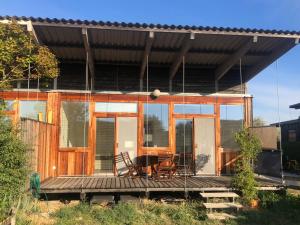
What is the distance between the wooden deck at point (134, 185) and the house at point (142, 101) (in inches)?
44.6

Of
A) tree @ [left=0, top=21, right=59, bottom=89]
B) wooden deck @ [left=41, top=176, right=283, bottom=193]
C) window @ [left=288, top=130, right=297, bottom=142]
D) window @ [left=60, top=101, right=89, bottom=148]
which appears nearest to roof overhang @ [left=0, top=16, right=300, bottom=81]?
tree @ [left=0, top=21, right=59, bottom=89]

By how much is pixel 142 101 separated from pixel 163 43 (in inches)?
83.1

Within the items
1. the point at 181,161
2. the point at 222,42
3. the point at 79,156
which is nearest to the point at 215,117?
the point at 181,161

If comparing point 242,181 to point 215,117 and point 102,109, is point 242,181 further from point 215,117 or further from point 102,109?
point 102,109

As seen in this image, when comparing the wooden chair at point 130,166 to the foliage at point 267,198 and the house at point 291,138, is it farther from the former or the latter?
the house at point 291,138

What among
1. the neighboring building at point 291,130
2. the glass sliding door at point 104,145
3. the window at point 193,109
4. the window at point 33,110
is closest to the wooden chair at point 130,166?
the glass sliding door at point 104,145

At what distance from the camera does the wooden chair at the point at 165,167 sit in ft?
32.0

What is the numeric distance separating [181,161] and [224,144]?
148 cm

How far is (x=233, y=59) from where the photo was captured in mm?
10117

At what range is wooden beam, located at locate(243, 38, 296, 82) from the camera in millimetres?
9262

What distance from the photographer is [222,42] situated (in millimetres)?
9414

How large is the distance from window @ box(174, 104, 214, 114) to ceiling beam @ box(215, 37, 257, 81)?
0.98 m

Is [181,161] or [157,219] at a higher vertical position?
[181,161]

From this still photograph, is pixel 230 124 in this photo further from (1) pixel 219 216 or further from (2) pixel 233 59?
(1) pixel 219 216
